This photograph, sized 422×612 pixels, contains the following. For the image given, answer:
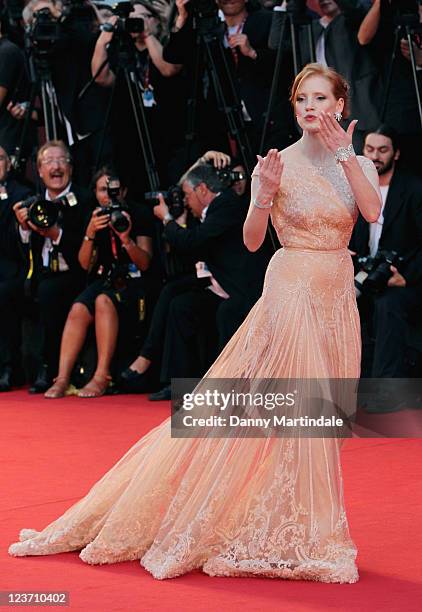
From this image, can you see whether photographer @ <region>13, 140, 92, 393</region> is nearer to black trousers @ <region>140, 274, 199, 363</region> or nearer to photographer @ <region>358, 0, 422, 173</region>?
black trousers @ <region>140, 274, 199, 363</region>

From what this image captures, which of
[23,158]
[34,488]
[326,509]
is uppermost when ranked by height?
[23,158]

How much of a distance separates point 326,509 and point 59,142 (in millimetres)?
4586

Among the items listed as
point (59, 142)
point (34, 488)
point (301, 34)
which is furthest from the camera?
point (59, 142)

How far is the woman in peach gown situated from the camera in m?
Result: 3.43

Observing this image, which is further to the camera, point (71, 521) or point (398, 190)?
point (398, 190)

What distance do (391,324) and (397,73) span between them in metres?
1.55

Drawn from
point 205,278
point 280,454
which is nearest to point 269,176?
point 280,454

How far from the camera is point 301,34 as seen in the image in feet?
23.3

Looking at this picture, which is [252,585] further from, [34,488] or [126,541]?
[34,488]

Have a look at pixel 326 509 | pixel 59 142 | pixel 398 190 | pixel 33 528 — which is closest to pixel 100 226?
pixel 59 142

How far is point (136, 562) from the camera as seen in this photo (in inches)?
143

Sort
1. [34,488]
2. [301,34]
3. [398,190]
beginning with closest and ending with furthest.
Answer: [34,488] < [398,190] < [301,34]

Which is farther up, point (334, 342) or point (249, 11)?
point (249, 11)

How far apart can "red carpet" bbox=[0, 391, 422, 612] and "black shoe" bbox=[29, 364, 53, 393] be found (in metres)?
0.62
